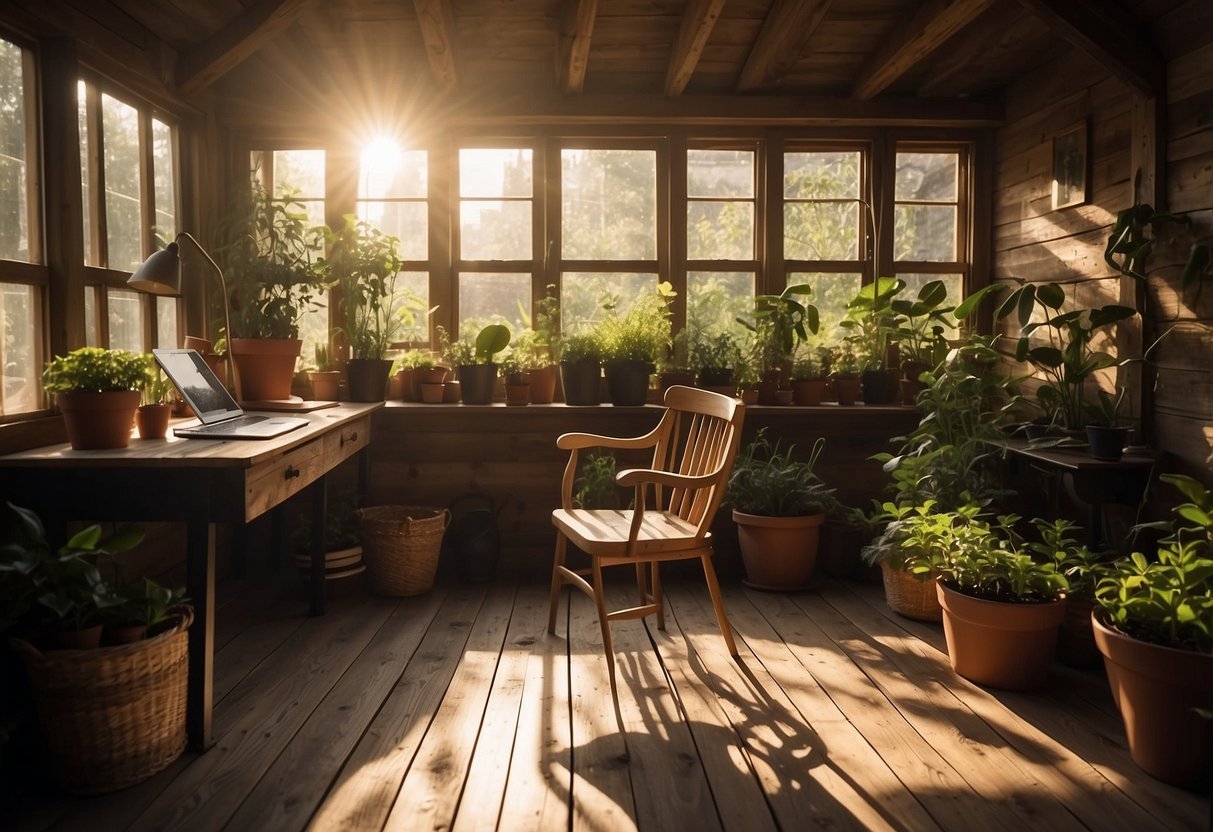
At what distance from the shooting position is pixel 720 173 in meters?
4.82

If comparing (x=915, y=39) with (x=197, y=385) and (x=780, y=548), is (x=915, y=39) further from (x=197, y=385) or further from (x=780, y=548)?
(x=197, y=385)

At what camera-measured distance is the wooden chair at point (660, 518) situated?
286 cm

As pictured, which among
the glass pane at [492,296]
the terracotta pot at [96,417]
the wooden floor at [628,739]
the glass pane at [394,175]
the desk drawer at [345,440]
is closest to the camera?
the wooden floor at [628,739]

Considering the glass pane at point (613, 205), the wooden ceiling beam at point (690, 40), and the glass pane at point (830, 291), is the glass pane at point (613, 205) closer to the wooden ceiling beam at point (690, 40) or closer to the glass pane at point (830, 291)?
the wooden ceiling beam at point (690, 40)

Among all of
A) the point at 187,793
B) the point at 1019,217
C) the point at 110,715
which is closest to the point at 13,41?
the point at 110,715

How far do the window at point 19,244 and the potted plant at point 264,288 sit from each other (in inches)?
29.6

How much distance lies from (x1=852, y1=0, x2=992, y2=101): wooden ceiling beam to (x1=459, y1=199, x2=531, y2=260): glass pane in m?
1.85

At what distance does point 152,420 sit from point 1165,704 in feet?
9.59

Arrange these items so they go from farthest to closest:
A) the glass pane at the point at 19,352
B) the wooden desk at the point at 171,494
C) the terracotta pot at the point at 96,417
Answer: the glass pane at the point at 19,352 → the terracotta pot at the point at 96,417 → the wooden desk at the point at 171,494

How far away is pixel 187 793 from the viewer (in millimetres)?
2164

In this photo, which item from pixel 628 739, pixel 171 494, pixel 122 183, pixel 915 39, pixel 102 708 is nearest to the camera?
pixel 102 708

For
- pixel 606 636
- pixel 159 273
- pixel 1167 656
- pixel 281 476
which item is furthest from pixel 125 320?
pixel 1167 656

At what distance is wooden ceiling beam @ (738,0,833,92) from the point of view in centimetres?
366

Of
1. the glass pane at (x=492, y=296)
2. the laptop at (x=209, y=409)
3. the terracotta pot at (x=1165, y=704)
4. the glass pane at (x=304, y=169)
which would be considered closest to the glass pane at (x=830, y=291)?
the glass pane at (x=492, y=296)
